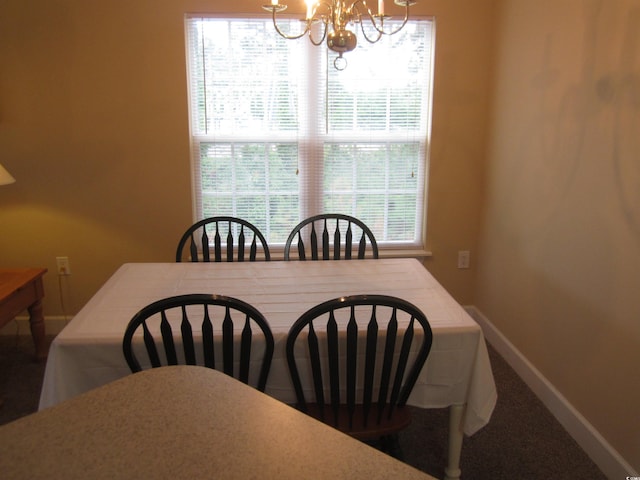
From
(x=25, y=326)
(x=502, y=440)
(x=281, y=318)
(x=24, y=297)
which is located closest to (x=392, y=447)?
(x=502, y=440)

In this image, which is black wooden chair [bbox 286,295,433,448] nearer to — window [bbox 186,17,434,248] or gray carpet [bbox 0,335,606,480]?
gray carpet [bbox 0,335,606,480]

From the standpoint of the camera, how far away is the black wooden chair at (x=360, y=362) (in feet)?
4.59

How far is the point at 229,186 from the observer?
2.98 meters

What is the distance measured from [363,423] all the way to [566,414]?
3.80 feet

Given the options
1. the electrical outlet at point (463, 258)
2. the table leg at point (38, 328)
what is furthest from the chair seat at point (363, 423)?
the table leg at point (38, 328)

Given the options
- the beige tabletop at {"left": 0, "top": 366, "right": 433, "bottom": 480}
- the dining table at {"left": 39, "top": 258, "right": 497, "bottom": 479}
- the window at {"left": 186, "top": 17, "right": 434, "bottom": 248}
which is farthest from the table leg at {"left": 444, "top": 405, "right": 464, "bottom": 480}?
the window at {"left": 186, "top": 17, "right": 434, "bottom": 248}

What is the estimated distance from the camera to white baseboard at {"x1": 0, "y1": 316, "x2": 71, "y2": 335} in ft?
10.00

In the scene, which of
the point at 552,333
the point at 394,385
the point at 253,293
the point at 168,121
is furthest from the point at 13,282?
the point at 552,333

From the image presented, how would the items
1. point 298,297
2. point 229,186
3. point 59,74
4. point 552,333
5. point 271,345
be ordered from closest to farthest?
point 271,345 < point 298,297 < point 552,333 < point 59,74 < point 229,186

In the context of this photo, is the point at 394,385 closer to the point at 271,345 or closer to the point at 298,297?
the point at 271,345

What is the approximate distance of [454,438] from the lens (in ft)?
5.38

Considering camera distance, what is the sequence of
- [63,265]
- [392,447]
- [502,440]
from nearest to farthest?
[392,447] → [502,440] → [63,265]

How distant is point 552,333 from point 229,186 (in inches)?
77.1

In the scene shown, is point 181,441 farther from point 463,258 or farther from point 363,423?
point 463,258
